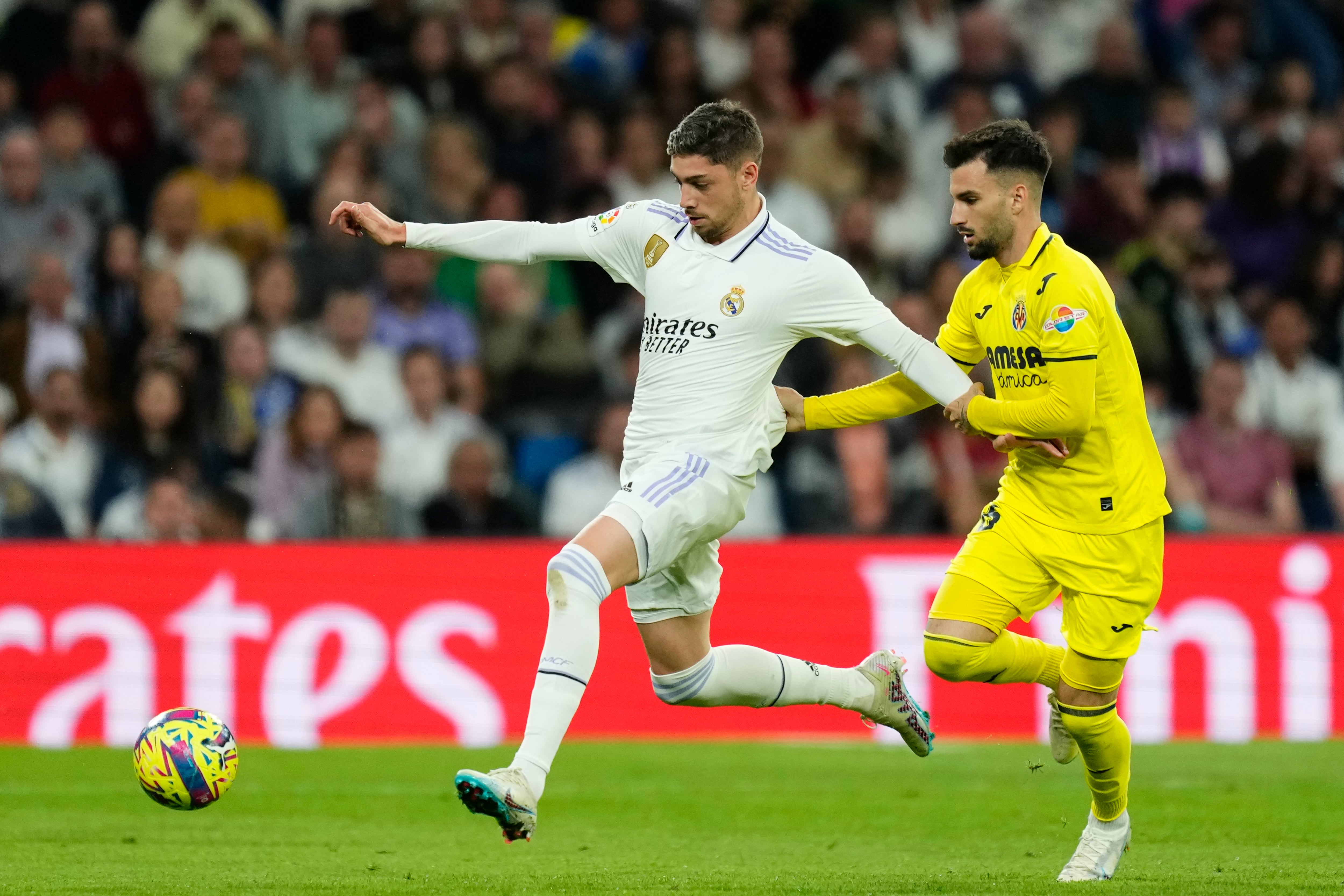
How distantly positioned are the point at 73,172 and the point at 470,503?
401 centimetres

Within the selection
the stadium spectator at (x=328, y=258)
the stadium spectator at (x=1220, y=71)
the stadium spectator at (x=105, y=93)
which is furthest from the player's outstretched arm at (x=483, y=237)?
the stadium spectator at (x=1220, y=71)

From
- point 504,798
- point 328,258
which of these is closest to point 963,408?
point 504,798

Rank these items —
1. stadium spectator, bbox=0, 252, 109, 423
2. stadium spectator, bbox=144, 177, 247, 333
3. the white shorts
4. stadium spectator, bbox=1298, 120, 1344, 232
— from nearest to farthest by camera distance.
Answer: the white shorts < stadium spectator, bbox=0, 252, 109, 423 < stadium spectator, bbox=144, 177, 247, 333 < stadium spectator, bbox=1298, 120, 1344, 232

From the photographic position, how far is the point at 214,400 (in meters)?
12.3

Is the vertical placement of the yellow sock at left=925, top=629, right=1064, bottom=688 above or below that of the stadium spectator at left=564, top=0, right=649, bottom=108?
below

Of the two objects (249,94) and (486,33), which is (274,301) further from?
(486,33)

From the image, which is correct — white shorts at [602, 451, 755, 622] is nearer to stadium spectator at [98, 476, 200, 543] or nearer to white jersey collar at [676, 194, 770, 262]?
white jersey collar at [676, 194, 770, 262]

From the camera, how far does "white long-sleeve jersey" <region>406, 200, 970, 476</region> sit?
6570mm

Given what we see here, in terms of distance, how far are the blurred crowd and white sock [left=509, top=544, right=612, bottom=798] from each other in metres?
6.08

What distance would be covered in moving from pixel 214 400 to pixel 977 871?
7105mm

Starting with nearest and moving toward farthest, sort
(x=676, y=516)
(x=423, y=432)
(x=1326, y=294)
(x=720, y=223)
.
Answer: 1. (x=676, y=516)
2. (x=720, y=223)
3. (x=423, y=432)
4. (x=1326, y=294)

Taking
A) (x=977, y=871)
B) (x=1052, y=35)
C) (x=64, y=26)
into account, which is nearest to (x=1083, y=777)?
(x=977, y=871)

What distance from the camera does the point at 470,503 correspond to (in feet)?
40.1

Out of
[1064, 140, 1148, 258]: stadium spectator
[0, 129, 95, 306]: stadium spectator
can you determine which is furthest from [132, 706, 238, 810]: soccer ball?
[1064, 140, 1148, 258]: stadium spectator
